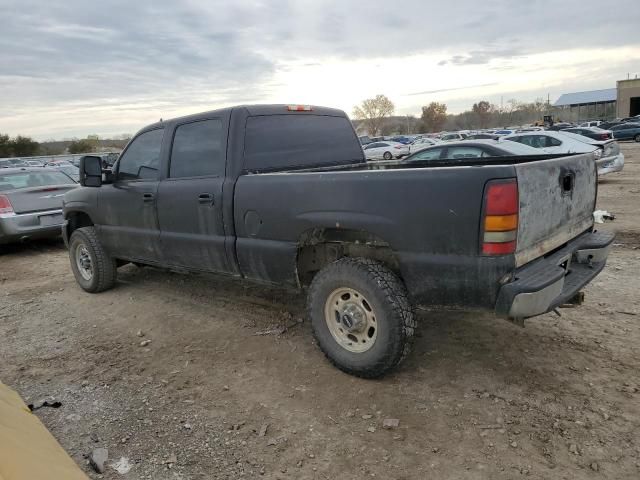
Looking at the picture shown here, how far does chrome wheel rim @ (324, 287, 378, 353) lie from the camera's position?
3.44 m

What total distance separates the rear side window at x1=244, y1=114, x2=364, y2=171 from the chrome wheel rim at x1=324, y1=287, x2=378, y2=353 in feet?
4.57

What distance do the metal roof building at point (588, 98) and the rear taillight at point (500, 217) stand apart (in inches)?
3666

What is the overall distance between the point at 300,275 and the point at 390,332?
104cm

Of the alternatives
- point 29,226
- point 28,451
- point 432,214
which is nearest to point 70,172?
point 29,226

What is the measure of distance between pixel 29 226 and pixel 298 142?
6242 mm

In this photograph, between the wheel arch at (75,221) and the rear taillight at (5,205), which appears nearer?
the wheel arch at (75,221)

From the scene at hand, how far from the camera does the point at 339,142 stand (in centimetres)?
502

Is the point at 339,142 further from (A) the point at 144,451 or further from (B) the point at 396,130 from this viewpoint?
(B) the point at 396,130

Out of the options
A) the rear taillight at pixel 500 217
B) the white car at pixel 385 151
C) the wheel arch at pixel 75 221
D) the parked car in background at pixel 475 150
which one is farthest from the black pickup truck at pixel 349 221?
the white car at pixel 385 151

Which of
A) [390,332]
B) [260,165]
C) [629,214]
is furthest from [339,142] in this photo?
[629,214]

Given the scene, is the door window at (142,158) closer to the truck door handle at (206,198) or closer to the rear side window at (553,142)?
the truck door handle at (206,198)

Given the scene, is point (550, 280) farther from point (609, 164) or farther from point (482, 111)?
point (482, 111)

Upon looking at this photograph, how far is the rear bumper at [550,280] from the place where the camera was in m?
2.80

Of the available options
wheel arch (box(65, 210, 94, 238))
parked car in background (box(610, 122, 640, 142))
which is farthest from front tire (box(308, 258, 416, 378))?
parked car in background (box(610, 122, 640, 142))
